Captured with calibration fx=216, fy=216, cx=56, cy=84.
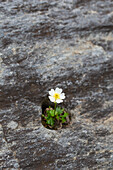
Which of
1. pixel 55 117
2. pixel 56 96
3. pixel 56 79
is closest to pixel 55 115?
pixel 55 117

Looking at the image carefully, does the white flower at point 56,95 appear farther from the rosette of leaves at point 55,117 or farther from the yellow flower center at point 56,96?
the rosette of leaves at point 55,117

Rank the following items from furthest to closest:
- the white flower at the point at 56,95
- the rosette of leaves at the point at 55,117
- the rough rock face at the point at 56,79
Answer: the rosette of leaves at the point at 55,117
the white flower at the point at 56,95
the rough rock face at the point at 56,79

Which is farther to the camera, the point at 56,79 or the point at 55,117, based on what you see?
the point at 56,79

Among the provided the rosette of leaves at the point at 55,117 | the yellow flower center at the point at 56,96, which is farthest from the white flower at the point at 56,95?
the rosette of leaves at the point at 55,117

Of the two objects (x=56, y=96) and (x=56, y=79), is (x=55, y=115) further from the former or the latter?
(x=56, y=79)

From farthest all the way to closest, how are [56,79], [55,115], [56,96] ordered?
1. [56,79]
2. [55,115]
3. [56,96]

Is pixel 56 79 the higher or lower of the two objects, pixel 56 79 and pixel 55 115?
the higher

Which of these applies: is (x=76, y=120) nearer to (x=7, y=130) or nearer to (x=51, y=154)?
(x=51, y=154)

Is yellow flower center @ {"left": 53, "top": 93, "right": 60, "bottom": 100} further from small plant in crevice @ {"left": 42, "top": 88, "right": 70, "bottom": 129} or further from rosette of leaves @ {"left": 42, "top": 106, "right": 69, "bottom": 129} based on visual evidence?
rosette of leaves @ {"left": 42, "top": 106, "right": 69, "bottom": 129}

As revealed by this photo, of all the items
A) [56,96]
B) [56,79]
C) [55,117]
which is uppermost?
[56,79]
